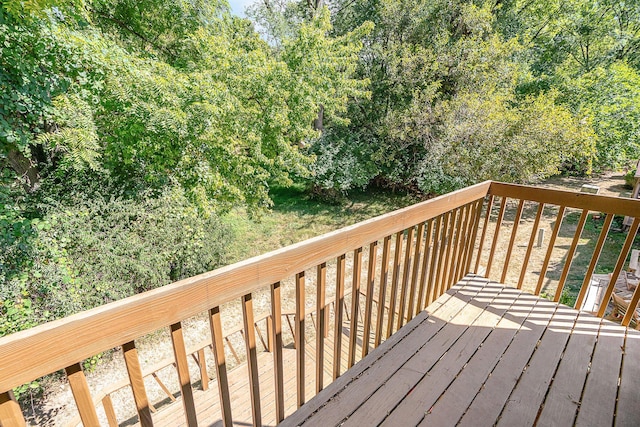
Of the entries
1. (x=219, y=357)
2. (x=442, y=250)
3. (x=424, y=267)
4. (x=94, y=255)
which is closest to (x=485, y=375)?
(x=424, y=267)

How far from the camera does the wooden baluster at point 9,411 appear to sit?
67cm

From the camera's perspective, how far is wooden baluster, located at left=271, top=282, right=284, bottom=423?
3.93 feet

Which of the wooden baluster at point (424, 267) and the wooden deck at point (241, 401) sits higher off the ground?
the wooden baluster at point (424, 267)

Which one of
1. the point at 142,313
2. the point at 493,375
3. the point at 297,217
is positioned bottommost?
the point at 297,217

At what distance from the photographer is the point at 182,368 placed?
0.99 meters

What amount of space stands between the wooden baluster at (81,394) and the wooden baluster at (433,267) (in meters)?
1.89

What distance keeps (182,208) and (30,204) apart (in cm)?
190

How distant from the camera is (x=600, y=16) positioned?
38.2 ft

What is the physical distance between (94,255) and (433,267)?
4.59m

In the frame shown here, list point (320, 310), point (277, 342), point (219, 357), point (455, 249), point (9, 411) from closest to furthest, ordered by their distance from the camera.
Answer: point (9, 411) < point (219, 357) < point (277, 342) < point (320, 310) < point (455, 249)

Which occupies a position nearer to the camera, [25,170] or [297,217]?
[25,170]

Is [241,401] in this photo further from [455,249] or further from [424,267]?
[455,249]

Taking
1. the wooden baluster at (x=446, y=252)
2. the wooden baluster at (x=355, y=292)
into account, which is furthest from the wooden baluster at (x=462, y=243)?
the wooden baluster at (x=355, y=292)

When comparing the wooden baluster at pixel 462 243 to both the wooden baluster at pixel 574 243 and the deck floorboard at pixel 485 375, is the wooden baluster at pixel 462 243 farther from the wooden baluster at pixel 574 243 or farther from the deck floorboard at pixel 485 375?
the wooden baluster at pixel 574 243
